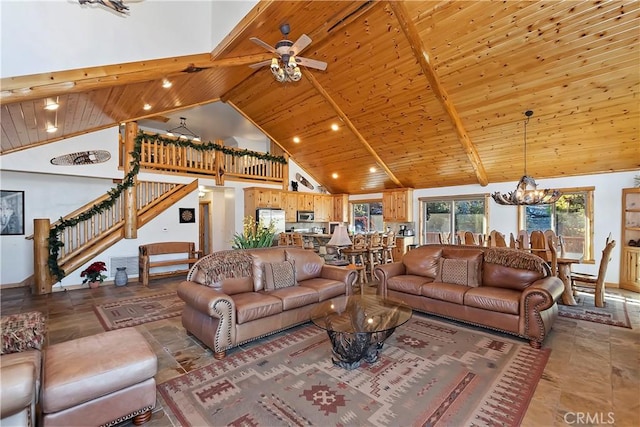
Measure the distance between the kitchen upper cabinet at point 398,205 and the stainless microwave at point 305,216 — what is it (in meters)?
2.43

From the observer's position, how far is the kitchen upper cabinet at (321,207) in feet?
33.5

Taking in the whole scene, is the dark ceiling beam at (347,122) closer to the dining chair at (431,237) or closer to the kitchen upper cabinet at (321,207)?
the dining chair at (431,237)

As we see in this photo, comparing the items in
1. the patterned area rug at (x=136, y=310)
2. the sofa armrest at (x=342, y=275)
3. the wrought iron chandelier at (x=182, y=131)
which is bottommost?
the patterned area rug at (x=136, y=310)

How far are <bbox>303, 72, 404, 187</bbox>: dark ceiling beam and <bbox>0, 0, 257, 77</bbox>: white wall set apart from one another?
6.69 feet

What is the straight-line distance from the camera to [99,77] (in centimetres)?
366

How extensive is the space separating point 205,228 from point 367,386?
8717mm

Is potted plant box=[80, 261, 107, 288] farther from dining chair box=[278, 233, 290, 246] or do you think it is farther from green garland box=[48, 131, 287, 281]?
dining chair box=[278, 233, 290, 246]

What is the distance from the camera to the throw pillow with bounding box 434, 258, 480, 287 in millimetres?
3926

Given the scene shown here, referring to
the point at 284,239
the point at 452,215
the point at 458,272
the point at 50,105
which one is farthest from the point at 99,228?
the point at 452,215

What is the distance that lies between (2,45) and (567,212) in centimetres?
954

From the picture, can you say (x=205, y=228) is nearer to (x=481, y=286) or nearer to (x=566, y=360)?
(x=481, y=286)

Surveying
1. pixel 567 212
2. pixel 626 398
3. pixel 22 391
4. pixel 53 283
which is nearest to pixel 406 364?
pixel 626 398

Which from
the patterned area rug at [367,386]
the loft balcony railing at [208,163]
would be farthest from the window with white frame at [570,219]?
the loft balcony railing at [208,163]

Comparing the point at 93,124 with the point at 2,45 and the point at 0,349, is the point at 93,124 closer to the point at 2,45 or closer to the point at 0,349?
the point at 2,45
